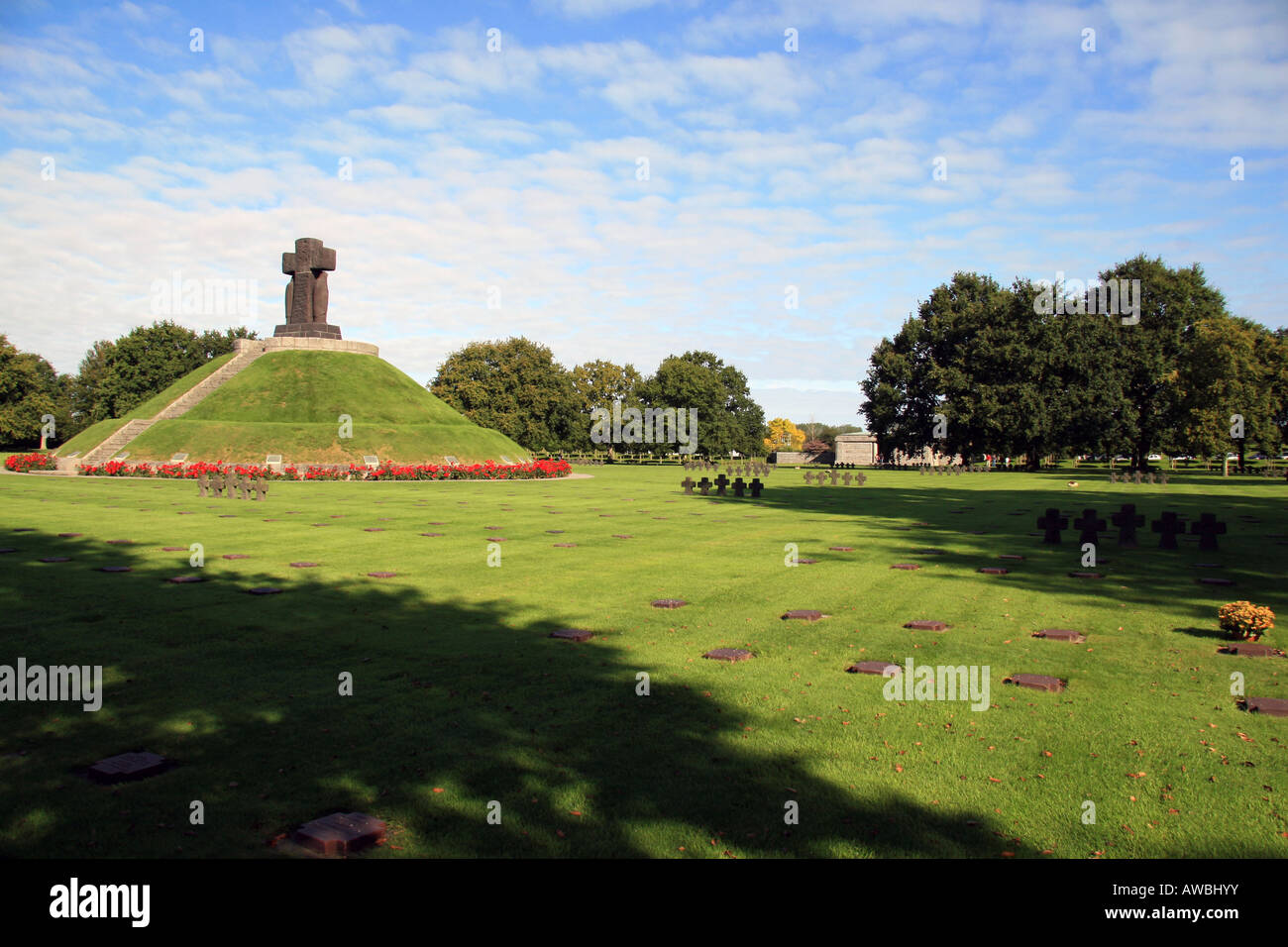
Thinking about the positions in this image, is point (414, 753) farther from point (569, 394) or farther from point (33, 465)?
point (569, 394)

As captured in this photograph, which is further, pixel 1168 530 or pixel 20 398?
pixel 20 398

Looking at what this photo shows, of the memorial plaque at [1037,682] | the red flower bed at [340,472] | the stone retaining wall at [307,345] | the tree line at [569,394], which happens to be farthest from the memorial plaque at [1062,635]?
the tree line at [569,394]

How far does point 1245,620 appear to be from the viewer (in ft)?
27.8

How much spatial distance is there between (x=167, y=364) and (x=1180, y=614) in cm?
10609

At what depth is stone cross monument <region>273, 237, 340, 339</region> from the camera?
57106 mm

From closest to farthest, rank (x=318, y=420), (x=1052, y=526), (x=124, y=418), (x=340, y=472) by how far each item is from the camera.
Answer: (x=1052, y=526), (x=340, y=472), (x=318, y=420), (x=124, y=418)

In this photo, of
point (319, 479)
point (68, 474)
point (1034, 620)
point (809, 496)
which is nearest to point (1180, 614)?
point (1034, 620)

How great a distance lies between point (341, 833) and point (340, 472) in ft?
141

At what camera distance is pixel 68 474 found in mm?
43219

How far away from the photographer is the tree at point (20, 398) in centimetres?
7994

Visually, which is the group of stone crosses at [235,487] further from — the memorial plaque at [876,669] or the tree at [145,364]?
the tree at [145,364]

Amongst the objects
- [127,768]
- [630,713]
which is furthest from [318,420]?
[630,713]

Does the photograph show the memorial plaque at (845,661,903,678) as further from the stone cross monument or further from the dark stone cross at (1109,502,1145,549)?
the stone cross monument
